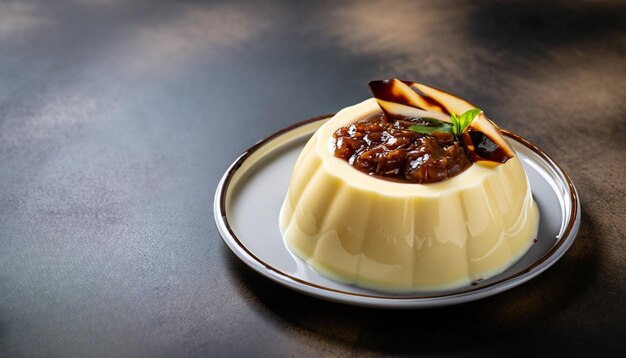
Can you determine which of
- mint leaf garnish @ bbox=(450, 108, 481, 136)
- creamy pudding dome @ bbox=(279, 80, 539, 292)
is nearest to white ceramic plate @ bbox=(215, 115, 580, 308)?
creamy pudding dome @ bbox=(279, 80, 539, 292)

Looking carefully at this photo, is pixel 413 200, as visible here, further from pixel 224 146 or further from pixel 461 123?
pixel 224 146

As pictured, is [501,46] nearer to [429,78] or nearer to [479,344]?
[429,78]

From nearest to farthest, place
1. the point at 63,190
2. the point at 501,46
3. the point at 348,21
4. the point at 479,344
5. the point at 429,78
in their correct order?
the point at 479,344, the point at 63,190, the point at 429,78, the point at 501,46, the point at 348,21

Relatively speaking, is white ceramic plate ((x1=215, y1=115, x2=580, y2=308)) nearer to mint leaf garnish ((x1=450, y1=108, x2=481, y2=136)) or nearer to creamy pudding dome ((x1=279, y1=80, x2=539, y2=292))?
creamy pudding dome ((x1=279, y1=80, x2=539, y2=292))

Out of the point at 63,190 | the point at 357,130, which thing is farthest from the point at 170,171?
the point at 357,130

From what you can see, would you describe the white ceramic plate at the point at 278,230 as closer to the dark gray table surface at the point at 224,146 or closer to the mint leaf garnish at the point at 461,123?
the dark gray table surface at the point at 224,146

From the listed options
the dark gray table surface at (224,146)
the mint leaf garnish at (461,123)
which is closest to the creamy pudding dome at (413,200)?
the mint leaf garnish at (461,123)

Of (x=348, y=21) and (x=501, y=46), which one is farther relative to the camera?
(x=348, y=21)
